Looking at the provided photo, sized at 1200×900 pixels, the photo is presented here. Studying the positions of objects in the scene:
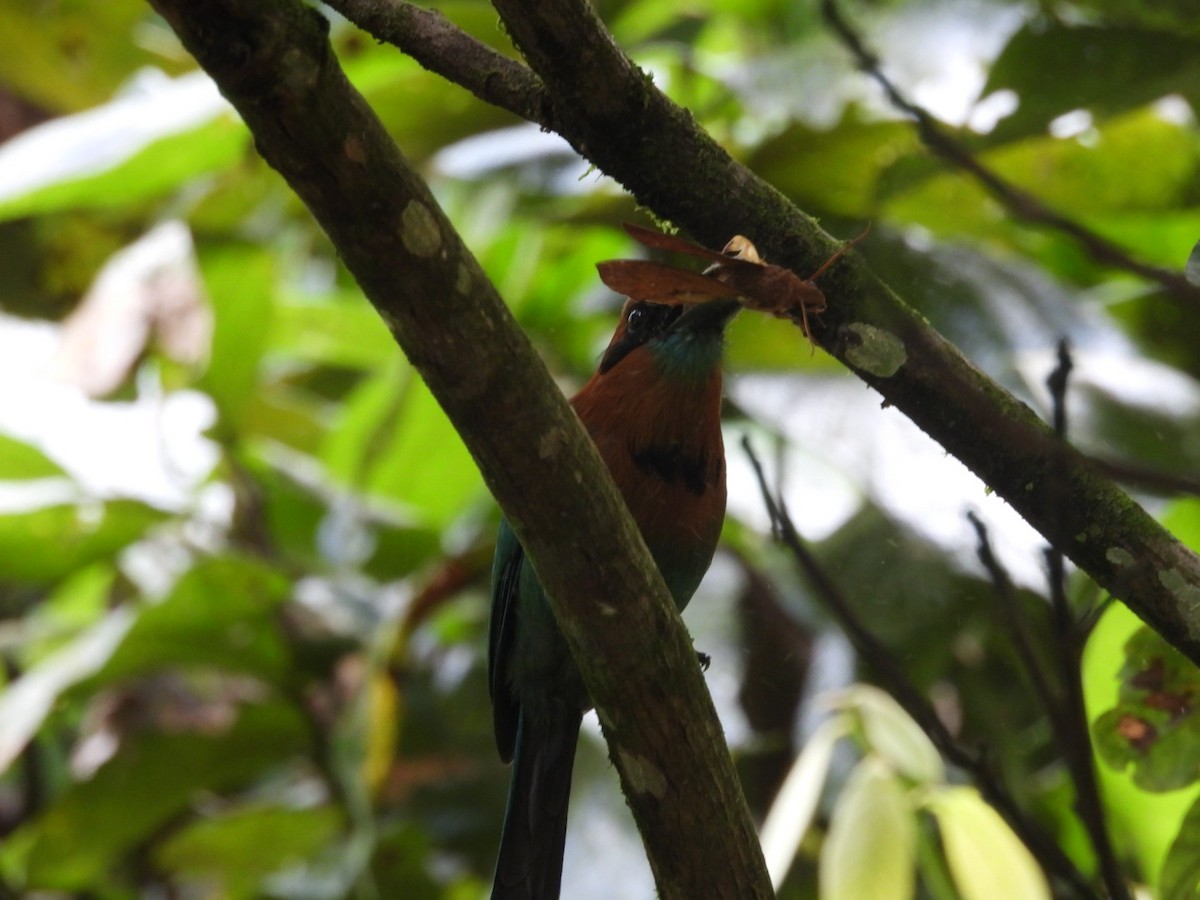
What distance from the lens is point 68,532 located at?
262cm

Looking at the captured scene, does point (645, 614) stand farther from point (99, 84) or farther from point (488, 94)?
point (99, 84)

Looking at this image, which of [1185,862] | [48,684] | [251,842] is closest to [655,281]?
[1185,862]

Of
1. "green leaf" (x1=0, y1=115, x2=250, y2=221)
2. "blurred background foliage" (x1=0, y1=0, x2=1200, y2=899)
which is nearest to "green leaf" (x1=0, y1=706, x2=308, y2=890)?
"blurred background foliage" (x1=0, y1=0, x2=1200, y2=899)

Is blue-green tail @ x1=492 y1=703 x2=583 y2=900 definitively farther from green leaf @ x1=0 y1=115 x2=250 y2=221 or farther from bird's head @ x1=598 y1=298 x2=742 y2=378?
green leaf @ x1=0 y1=115 x2=250 y2=221

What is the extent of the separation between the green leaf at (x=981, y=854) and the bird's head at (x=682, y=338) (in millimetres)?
588

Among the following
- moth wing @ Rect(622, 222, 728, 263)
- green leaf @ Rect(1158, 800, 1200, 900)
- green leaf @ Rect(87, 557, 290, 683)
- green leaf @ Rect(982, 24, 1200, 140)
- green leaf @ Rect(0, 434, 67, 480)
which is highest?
green leaf @ Rect(0, 434, 67, 480)

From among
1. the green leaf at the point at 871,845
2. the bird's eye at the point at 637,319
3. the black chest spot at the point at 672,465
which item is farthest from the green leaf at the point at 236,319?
the green leaf at the point at 871,845

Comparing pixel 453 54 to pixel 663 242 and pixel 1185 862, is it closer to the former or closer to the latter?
pixel 663 242

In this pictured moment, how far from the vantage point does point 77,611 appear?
3.64 m

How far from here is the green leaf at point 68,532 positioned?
259 cm

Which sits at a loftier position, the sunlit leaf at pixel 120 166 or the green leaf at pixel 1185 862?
the sunlit leaf at pixel 120 166

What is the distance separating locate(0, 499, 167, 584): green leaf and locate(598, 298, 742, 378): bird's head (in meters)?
1.35

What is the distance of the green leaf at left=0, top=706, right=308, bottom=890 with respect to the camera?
255 centimetres

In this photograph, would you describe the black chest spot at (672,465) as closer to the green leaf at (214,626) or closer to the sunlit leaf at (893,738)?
the sunlit leaf at (893,738)
